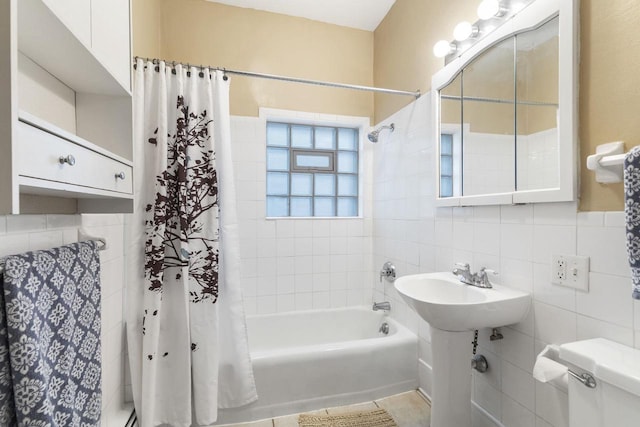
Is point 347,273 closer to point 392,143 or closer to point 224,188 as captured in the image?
point 392,143

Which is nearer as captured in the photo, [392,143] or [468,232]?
[468,232]

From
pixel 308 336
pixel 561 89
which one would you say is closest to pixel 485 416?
pixel 308 336

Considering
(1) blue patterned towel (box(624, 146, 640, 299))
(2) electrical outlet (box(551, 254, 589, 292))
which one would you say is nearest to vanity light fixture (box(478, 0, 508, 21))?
(1) blue patterned towel (box(624, 146, 640, 299))

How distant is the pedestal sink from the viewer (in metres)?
1.29

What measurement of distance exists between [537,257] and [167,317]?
6.04ft

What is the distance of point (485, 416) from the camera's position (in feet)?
5.23

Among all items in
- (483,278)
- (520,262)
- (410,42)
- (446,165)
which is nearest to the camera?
(520,262)

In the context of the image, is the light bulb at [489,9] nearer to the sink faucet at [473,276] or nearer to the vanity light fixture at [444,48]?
the vanity light fixture at [444,48]

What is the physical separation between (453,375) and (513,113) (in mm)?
1282

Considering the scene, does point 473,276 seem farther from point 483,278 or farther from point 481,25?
point 481,25

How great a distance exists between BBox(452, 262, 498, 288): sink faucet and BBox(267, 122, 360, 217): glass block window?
140 cm

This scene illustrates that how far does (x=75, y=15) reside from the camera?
80cm

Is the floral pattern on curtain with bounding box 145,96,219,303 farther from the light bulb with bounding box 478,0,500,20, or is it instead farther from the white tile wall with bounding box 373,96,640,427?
→ the light bulb with bounding box 478,0,500,20

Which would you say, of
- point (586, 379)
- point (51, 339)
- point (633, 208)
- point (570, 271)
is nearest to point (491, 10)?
point (633, 208)
